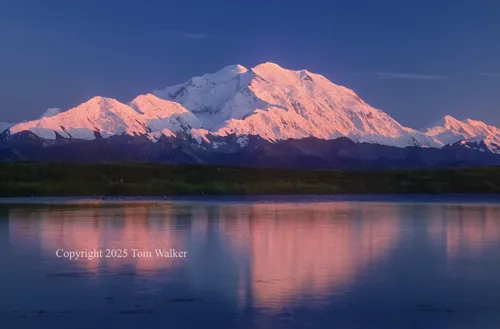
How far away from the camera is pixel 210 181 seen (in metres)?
138

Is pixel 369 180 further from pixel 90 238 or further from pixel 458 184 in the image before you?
pixel 90 238

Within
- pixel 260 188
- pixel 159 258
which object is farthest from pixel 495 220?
pixel 260 188

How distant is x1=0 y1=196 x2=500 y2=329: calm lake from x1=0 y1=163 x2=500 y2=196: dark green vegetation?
6510 cm

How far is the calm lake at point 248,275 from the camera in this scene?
26.3 metres

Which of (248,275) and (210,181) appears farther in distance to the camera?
(210,181)

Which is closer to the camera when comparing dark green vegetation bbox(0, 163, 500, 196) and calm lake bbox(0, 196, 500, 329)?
calm lake bbox(0, 196, 500, 329)

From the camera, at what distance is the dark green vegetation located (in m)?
125

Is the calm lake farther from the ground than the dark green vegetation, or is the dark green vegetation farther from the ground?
the dark green vegetation

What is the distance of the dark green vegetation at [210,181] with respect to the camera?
124875 mm

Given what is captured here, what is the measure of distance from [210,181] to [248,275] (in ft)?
340

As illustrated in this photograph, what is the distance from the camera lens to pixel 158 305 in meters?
28.0

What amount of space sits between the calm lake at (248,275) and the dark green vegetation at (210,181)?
65104 mm

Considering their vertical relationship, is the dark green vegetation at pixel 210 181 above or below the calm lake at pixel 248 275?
above

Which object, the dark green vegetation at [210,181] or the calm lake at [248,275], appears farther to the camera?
the dark green vegetation at [210,181]
